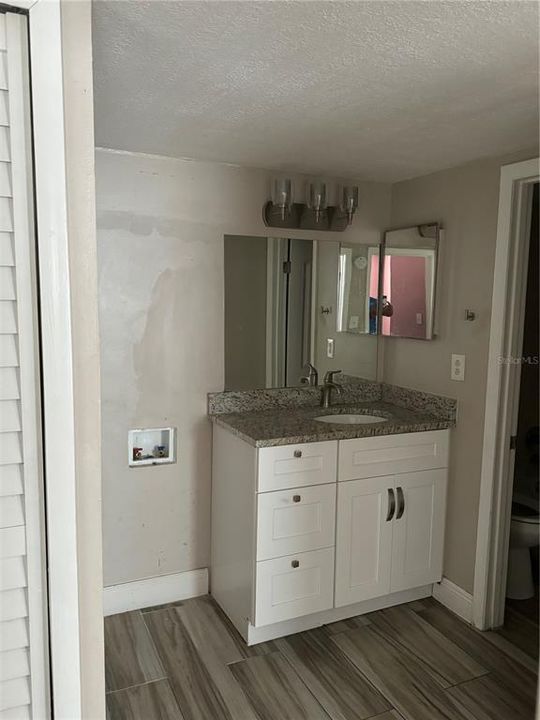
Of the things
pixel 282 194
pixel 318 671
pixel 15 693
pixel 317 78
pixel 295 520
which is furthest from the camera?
pixel 282 194

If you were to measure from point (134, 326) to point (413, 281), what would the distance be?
1.42 meters

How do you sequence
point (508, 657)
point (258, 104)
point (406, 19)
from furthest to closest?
point (508, 657) < point (258, 104) < point (406, 19)

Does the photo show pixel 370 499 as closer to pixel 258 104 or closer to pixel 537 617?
pixel 537 617

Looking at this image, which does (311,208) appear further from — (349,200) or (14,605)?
(14,605)

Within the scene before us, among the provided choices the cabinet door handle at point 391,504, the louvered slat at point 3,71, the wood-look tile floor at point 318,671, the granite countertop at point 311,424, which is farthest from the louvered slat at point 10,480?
the cabinet door handle at point 391,504

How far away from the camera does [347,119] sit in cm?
201

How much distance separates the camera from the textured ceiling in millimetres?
1288

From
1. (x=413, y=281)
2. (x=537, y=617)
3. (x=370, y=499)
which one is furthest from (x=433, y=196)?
(x=537, y=617)

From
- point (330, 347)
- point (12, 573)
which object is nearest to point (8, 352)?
point (12, 573)

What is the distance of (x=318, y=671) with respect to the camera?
7.60 feet

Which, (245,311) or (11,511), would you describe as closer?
(11,511)

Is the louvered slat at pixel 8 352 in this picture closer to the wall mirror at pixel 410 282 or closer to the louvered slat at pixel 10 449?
the louvered slat at pixel 10 449

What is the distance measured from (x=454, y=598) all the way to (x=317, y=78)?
241cm

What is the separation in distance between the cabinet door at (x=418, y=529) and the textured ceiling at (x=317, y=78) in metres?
1.51
